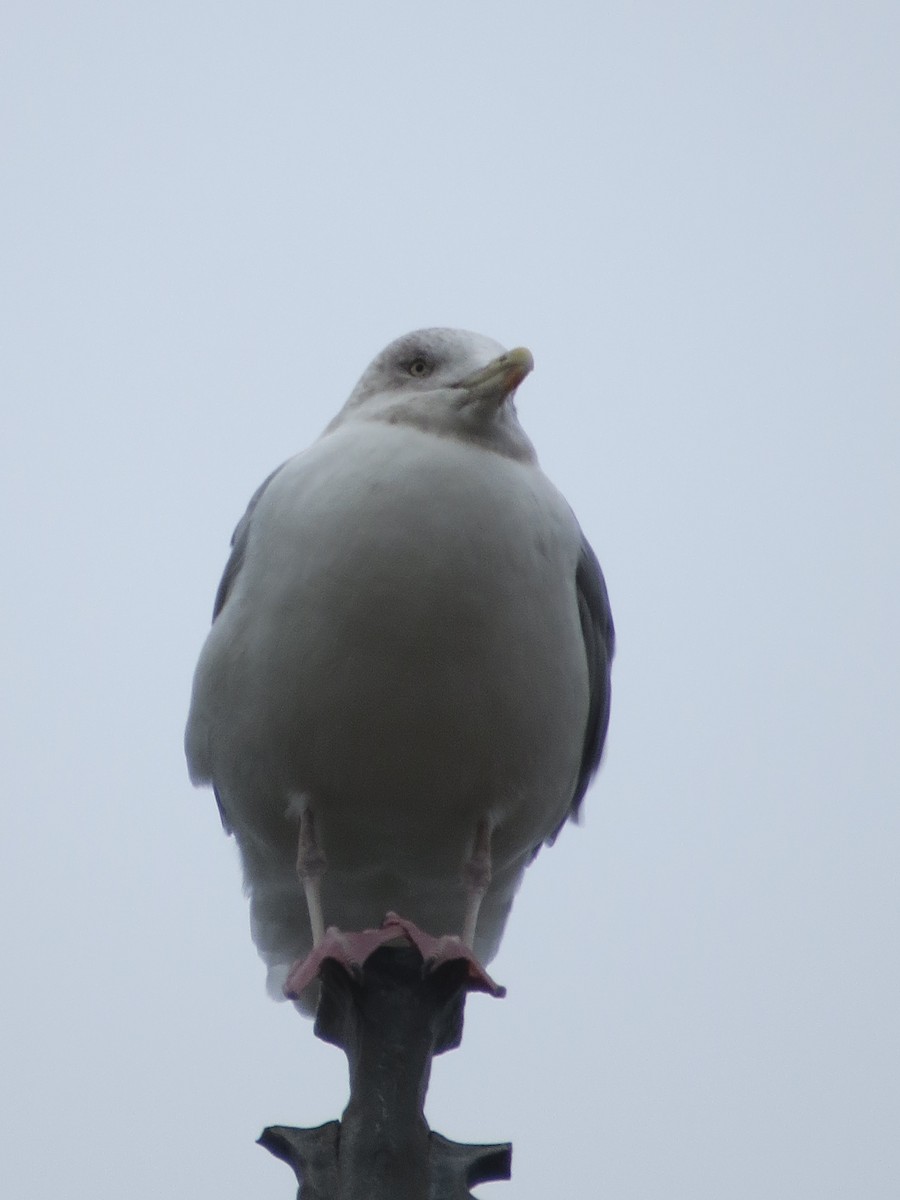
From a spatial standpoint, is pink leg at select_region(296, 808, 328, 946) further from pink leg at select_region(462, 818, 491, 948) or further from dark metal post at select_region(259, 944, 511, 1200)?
dark metal post at select_region(259, 944, 511, 1200)

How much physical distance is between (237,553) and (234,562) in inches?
1.2

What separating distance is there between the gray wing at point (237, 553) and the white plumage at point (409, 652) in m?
Result: 0.03

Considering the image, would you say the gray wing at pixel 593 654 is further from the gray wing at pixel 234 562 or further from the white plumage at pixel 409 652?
the gray wing at pixel 234 562

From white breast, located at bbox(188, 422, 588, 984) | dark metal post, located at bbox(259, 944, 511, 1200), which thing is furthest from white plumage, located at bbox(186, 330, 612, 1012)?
dark metal post, located at bbox(259, 944, 511, 1200)

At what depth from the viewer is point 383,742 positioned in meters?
4.35

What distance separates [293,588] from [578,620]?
35.6 inches

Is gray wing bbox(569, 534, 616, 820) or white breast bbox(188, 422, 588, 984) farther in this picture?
gray wing bbox(569, 534, 616, 820)

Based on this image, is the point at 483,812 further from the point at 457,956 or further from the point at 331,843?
the point at 457,956

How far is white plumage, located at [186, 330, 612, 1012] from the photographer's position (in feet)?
14.0

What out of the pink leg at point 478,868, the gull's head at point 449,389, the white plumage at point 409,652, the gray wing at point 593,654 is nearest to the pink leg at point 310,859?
A: the white plumage at point 409,652

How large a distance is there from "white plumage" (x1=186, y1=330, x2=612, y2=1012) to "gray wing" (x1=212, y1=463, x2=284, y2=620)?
0.03 meters

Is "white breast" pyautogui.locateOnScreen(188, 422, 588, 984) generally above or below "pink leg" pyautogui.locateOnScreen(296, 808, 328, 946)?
above

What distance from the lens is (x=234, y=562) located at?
200 inches

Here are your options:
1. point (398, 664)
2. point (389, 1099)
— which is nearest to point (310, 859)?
point (398, 664)
